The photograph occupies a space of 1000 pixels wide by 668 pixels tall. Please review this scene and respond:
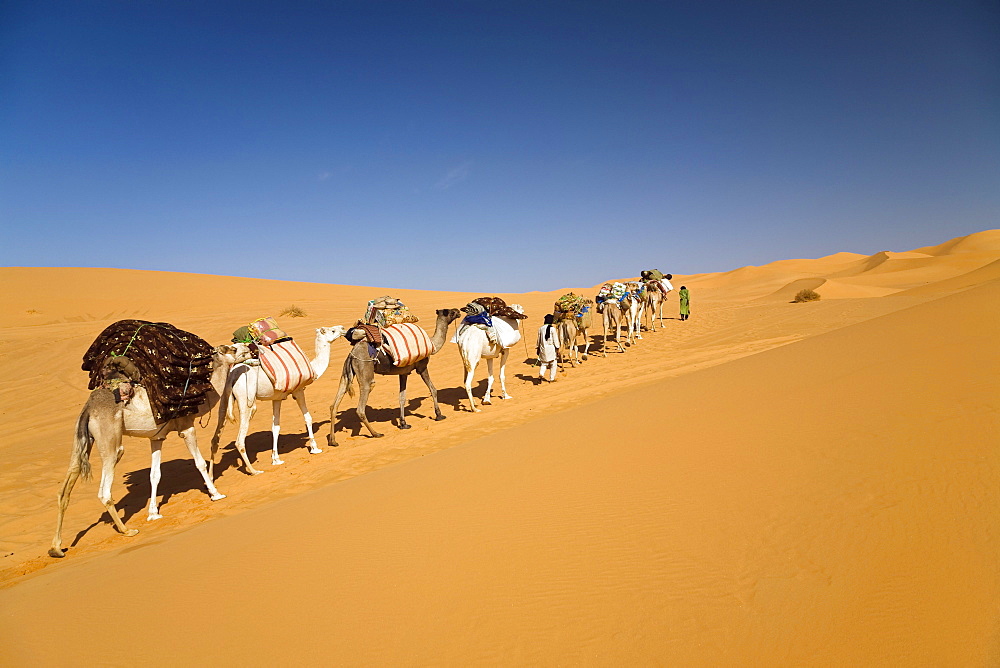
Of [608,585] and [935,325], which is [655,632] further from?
[935,325]

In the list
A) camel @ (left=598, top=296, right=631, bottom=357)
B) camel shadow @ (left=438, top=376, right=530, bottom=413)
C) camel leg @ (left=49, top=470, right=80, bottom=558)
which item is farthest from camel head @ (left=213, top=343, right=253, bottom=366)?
camel @ (left=598, top=296, right=631, bottom=357)

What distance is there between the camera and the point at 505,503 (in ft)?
14.3

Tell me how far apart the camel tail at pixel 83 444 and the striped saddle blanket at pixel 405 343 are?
4.92 metres

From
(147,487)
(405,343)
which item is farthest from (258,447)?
(405,343)

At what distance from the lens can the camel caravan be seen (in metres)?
6.42

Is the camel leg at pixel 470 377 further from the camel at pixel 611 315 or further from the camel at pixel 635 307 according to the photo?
the camel at pixel 635 307

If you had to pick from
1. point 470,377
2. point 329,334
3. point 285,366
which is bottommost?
point 470,377

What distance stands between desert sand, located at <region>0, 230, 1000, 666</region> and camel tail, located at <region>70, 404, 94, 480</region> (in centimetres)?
94

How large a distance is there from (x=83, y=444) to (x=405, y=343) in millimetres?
5358

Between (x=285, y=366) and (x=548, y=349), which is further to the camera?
(x=548, y=349)

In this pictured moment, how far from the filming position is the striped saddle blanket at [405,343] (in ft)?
34.1

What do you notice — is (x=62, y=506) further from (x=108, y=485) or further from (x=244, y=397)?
(x=244, y=397)

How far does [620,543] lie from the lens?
3420 mm

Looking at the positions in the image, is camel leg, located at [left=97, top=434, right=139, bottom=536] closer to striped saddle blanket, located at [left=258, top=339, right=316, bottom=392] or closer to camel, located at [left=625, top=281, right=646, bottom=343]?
striped saddle blanket, located at [left=258, top=339, right=316, bottom=392]
